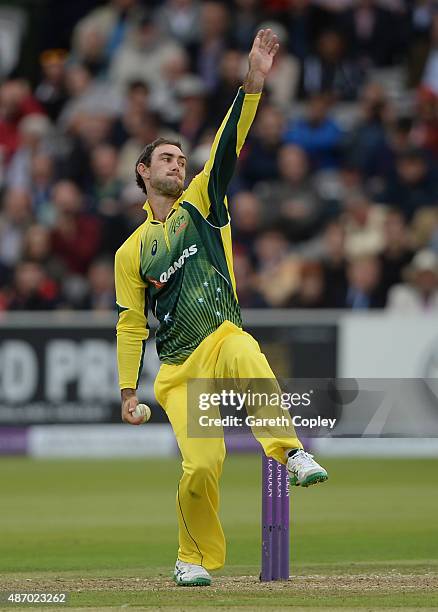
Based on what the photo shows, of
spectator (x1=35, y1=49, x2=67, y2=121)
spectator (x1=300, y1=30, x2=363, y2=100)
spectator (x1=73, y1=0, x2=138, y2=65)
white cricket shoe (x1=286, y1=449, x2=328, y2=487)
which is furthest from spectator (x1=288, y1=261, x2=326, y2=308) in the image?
white cricket shoe (x1=286, y1=449, x2=328, y2=487)

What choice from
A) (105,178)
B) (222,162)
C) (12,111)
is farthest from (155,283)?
(12,111)

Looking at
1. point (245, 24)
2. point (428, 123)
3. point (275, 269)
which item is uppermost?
point (245, 24)

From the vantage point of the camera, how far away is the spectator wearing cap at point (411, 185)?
18641 millimetres

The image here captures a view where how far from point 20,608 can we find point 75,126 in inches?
→ 535

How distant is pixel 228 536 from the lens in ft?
37.7

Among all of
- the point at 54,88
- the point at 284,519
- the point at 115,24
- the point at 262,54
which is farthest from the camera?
the point at 115,24

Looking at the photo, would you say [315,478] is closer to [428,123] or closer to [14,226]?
[14,226]

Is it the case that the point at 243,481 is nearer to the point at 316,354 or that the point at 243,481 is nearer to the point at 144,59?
the point at 316,354

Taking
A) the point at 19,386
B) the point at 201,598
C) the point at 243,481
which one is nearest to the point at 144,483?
the point at 243,481

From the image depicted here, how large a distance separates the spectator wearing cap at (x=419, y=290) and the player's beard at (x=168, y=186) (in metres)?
8.84

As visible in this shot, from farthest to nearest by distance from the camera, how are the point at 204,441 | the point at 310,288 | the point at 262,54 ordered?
the point at 310,288 < the point at 204,441 < the point at 262,54

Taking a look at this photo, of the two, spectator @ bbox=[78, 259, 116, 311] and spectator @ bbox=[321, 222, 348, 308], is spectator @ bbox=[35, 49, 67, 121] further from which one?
spectator @ bbox=[321, 222, 348, 308]

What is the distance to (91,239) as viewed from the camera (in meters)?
18.8

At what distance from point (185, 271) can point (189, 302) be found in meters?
0.17
